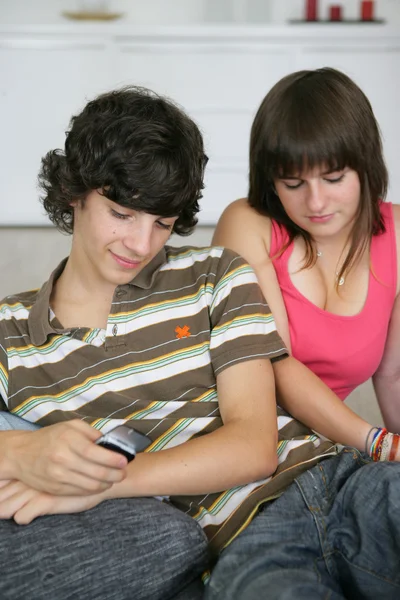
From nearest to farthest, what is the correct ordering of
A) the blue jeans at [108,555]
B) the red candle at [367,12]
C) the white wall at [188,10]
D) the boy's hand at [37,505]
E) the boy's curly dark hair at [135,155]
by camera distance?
the blue jeans at [108,555]
the boy's hand at [37,505]
the boy's curly dark hair at [135,155]
the red candle at [367,12]
the white wall at [188,10]

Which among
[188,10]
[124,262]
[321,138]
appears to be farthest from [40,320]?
[188,10]

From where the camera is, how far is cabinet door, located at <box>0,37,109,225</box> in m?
4.74

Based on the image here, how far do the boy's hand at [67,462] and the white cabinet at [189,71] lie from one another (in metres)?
3.71

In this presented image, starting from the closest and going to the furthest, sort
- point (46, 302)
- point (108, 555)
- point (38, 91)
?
1. point (108, 555)
2. point (46, 302)
3. point (38, 91)

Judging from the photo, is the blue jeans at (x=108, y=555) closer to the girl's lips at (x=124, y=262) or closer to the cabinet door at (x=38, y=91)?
the girl's lips at (x=124, y=262)

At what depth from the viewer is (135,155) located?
1360mm

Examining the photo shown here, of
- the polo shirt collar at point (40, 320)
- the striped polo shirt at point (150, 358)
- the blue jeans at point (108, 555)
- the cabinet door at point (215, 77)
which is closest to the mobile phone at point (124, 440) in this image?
the blue jeans at point (108, 555)

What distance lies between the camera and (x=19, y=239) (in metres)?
4.61

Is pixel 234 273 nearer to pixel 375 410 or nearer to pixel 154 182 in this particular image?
pixel 154 182

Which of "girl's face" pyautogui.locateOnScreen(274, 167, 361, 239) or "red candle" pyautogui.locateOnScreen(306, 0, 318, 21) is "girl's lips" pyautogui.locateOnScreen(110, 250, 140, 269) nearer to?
"girl's face" pyautogui.locateOnScreen(274, 167, 361, 239)

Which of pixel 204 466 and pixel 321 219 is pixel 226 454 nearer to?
pixel 204 466

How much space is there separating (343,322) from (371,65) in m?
3.44

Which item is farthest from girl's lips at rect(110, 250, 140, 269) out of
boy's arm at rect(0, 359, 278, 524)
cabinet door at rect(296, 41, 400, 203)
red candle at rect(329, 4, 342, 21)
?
red candle at rect(329, 4, 342, 21)

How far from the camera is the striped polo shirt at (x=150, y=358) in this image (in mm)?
1390
